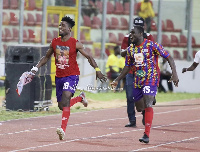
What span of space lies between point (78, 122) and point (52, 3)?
1129 centimetres

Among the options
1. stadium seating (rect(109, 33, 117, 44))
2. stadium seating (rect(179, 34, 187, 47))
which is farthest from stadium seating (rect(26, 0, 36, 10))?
stadium seating (rect(179, 34, 187, 47))

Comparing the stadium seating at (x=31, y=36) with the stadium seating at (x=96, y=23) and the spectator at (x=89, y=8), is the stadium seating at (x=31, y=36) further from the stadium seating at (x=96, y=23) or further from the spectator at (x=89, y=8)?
the stadium seating at (x=96, y=23)

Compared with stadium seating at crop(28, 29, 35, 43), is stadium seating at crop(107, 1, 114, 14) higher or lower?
higher

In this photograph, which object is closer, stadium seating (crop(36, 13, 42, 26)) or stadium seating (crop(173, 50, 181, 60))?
stadium seating (crop(36, 13, 42, 26))

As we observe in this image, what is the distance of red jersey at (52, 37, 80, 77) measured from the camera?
41.4ft

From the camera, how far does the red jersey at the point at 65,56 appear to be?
41.4 ft

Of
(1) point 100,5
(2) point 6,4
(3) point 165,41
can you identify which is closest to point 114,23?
(1) point 100,5

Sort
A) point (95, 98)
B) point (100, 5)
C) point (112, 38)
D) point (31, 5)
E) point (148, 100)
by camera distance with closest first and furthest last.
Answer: point (148, 100) < point (95, 98) < point (31, 5) < point (100, 5) < point (112, 38)

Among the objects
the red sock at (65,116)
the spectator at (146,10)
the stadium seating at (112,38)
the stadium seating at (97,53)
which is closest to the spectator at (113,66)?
the stadium seating at (97,53)

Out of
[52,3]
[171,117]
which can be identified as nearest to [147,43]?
[171,117]

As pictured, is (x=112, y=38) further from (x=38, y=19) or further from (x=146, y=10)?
(x=38, y=19)

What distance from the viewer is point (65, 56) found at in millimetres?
12617

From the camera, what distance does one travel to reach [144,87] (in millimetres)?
12438

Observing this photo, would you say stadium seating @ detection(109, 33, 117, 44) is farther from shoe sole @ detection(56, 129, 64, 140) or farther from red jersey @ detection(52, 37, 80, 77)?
shoe sole @ detection(56, 129, 64, 140)
